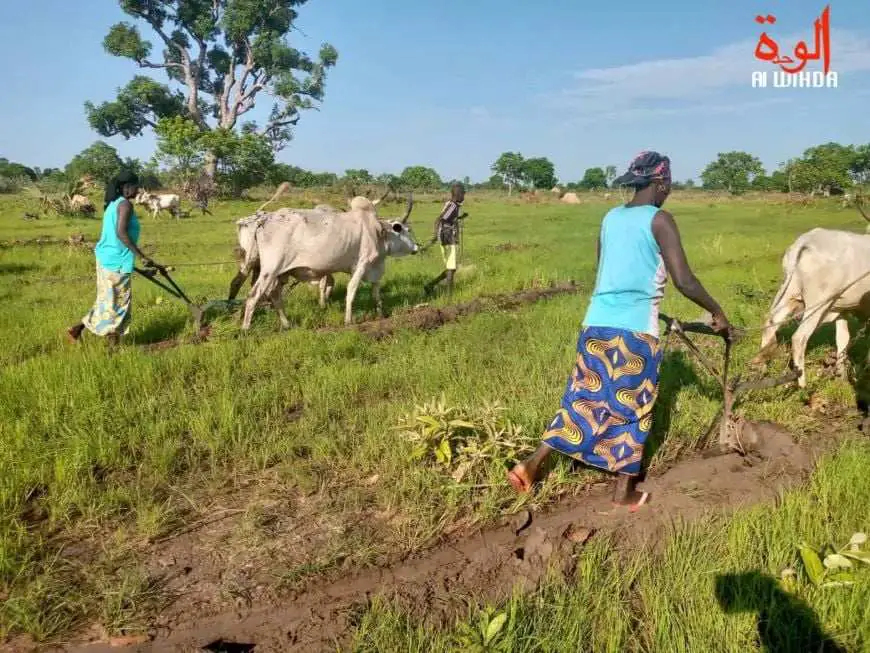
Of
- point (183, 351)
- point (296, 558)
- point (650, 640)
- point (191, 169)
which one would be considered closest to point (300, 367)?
point (183, 351)

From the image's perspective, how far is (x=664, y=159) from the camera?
3.13 meters

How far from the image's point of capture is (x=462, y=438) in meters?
3.54

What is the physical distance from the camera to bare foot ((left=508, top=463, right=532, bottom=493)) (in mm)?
3271

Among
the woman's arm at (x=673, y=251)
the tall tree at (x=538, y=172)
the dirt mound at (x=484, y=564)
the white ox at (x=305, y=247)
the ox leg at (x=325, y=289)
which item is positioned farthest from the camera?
the tall tree at (x=538, y=172)

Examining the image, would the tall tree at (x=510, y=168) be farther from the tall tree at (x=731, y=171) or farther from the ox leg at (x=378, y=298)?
the ox leg at (x=378, y=298)

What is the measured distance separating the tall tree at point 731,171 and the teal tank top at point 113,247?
200ft

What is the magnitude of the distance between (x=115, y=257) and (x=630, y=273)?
4.74 m

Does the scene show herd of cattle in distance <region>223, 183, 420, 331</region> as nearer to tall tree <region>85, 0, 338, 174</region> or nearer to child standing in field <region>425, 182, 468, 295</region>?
child standing in field <region>425, 182, 468, 295</region>

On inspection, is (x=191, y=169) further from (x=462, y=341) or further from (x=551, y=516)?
(x=551, y=516)

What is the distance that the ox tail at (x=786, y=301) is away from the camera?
5268 mm

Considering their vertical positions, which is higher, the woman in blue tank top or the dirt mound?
the woman in blue tank top

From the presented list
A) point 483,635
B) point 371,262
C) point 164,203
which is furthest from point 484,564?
point 164,203

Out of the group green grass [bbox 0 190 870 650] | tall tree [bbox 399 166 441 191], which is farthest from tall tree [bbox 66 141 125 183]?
green grass [bbox 0 190 870 650]

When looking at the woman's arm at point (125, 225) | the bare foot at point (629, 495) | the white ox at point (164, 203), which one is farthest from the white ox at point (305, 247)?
the white ox at point (164, 203)
